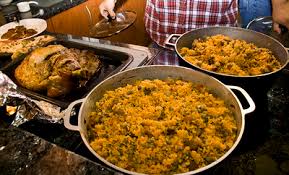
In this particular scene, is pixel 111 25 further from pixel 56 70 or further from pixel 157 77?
pixel 157 77

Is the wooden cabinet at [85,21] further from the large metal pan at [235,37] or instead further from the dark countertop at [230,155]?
the dark countertop at [230,155]

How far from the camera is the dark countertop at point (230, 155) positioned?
662mm

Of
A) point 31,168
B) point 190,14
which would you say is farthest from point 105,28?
point 31,168

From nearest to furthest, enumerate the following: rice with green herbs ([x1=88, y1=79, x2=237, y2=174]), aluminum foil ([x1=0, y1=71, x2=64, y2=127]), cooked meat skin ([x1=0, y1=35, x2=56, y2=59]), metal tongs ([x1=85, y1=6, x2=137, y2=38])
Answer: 1. rice with green herbs ([x1=88, y1=79, x2=237, y2=174])
2. aluminum foil ([x1=0, y1=71, x2=64, y2=127])
3. cooked meat skin ([x1=0, y1=35, x2=56, y2=59])
4. metal tongs ([x1=85, y1=6, x2=137, y2=38])

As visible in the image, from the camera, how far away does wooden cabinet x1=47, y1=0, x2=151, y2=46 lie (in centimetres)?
282

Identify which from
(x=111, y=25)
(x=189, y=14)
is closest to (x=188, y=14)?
(x=189, y=14)

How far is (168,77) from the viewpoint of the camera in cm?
106

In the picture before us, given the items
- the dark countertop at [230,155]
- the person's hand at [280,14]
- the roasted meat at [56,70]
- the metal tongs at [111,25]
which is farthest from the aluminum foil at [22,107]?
the person's hand at [280,14]

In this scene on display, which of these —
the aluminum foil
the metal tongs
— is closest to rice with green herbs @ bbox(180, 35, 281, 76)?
the aluminum foil

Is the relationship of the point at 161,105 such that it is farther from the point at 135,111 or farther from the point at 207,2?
the point at 207,2

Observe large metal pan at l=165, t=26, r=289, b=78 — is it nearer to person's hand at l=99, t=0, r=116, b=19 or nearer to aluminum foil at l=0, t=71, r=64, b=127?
aluminum foil at l=0, t=71, r=64, b=127

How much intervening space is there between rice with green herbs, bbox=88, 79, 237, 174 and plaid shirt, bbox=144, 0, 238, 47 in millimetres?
856

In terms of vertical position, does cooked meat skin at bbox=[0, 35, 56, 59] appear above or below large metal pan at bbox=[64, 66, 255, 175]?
below

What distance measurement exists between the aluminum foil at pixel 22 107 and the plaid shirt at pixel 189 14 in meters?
1.03
